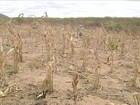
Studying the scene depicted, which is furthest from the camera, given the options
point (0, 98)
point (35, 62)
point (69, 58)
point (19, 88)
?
point (69, 58)

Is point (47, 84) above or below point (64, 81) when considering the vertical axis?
Result: above

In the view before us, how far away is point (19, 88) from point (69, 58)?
2.02 metres

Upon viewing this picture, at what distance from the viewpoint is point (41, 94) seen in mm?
3832

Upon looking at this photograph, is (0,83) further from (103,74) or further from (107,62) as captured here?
(107,62)

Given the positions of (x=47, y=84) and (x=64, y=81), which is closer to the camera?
(x=47, y=84)

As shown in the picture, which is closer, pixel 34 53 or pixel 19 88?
pixel 19 88

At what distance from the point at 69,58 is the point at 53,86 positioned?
186cm

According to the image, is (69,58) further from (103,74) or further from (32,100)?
(32,100)

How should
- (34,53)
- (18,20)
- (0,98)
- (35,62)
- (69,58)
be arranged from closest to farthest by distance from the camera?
(0,98), (35,62), (69,58), (34,53), (18,20)

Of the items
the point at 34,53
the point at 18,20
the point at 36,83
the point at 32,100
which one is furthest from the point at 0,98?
the point at 18,20

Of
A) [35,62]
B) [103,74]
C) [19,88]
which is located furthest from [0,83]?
[103,74]

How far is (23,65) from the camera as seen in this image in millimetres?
5363

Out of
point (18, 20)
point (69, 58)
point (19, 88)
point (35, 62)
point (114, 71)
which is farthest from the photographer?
point (18, 20)

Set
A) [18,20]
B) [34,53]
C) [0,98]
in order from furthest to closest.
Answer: [18,20], [34,53], [0,98]
